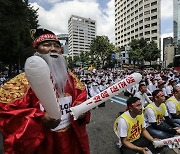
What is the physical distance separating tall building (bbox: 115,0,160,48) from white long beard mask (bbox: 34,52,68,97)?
69.9 metres

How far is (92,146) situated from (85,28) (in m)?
146

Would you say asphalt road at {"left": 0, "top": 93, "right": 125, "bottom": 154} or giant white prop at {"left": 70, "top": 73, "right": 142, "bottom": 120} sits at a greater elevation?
giant white prop at {"left": 70, "top": 73, "right": 142, "bottom": 120}

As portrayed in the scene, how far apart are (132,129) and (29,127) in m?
2.28

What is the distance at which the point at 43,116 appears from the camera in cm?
164

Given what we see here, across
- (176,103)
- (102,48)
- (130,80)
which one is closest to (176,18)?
(102,48)

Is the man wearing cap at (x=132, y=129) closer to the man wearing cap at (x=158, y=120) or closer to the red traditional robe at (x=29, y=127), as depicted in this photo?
the man wearing cap at (x=158, y=120)

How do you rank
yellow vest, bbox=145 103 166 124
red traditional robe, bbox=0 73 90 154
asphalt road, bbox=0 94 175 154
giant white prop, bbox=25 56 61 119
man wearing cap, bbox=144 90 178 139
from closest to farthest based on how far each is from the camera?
giant white prop, bbox=25 56 61 119 → red traditional robe, bbox=0 73 90 154 → man wearing cap, bbox=144 90 178 139 → yellow vest, bbox=145 103 166 124 → asphalt road, bbox=0 94 175 154

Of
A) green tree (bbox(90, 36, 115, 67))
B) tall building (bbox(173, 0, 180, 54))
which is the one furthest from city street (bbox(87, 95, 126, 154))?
tall building (bbox(173, 0, 180, 54))

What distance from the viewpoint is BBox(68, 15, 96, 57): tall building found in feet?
448

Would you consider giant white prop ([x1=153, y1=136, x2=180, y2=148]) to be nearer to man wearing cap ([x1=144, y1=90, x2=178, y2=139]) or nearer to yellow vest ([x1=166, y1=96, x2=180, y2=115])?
man wearing cap ([x1=144, y1=90, x2=178, y2=139])

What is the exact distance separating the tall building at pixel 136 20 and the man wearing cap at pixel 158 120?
67128 mm

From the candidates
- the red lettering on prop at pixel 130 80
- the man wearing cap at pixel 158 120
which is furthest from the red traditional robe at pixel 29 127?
the man wearing cap at pixel 158 120

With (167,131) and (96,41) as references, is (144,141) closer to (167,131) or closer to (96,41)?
(167,131)

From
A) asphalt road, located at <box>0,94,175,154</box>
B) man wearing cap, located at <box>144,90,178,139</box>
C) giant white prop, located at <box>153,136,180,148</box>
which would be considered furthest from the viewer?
asphalt road, located at <box>0,94,175,154</box>
